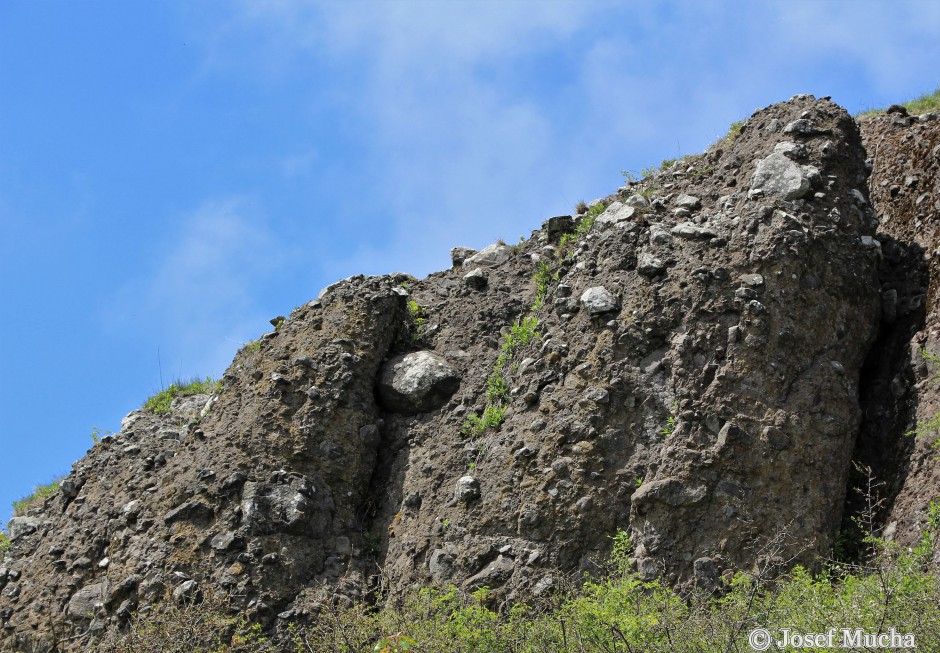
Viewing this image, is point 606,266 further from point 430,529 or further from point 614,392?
point 430,529

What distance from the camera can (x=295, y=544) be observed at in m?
9.85

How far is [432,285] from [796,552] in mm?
6598

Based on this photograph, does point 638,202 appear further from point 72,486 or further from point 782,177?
point 72,486

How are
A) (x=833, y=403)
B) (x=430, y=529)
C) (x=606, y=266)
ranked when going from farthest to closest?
(x=606, y=266), (x=430, y=529), (x=833, y=403)

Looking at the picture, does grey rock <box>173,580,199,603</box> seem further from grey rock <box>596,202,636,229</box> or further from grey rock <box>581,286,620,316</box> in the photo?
grey rock <box>596,202,636,229</box>

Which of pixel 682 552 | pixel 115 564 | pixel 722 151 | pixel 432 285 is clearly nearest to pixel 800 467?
pixel 682 552

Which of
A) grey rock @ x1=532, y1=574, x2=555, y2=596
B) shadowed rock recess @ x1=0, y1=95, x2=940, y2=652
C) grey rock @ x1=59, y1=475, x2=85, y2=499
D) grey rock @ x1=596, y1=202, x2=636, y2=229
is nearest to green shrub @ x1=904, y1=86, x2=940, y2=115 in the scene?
shadowed rock recess @ x1=0, y1=95, x2=940, y2=652

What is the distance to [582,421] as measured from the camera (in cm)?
938

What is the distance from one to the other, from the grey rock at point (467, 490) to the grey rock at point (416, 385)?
163 centimetres

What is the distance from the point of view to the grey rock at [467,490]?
970 centimetres

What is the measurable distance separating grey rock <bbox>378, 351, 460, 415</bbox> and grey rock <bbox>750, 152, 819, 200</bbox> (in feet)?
14.0

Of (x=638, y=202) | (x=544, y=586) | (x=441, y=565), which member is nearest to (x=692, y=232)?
(x=638, y=202)

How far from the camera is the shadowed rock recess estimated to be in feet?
28.9

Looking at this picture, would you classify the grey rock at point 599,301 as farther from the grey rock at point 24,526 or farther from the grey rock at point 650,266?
the grey rock at point 24,526
